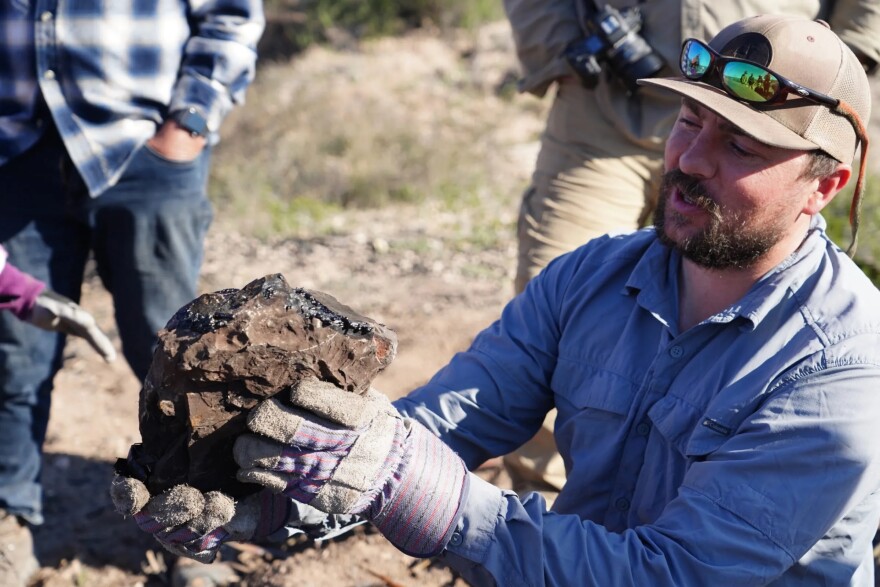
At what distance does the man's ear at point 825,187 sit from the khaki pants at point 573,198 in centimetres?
118

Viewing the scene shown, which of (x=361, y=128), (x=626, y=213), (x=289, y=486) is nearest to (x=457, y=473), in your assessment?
(x=289, y=486)

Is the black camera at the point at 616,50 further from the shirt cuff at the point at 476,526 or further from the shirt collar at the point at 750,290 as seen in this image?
the shirt cuff at the point at 476,526

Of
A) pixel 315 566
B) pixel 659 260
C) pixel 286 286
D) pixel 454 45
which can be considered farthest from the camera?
pixel 454 45

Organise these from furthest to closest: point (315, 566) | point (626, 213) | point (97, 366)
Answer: point (97, 366) → point (626, 213) → point (315, 566)

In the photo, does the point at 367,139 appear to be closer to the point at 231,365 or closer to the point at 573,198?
the point at 573,198

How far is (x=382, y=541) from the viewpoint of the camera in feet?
11.0

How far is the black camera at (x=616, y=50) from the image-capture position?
3.26 meters

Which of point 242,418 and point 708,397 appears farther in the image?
point 708,397

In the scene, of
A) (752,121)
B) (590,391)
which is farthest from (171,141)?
(752,121)

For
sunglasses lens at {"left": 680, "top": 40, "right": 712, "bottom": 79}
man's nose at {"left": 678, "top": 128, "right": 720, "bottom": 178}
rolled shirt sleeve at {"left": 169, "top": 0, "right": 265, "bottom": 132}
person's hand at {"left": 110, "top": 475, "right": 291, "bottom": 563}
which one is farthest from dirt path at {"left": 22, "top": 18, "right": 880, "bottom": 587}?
sunglasses lens at {"left": 680, "top": 40, "right": 712, "bottom": 79}

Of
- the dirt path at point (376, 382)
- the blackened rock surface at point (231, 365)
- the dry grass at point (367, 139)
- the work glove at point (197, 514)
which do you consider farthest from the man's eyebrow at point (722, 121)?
the dry grass at point (367, 139)

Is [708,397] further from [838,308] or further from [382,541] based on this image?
[382,541]

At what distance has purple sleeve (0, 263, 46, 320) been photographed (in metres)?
2.80

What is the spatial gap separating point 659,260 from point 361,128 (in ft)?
20.1
